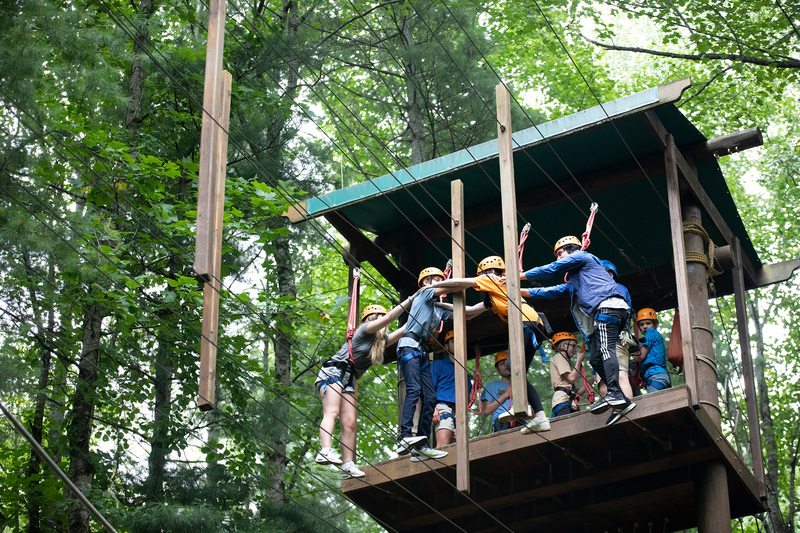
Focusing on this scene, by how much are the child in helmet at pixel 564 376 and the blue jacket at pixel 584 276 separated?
1.11 m

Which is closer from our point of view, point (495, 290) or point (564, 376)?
point (495, 290)

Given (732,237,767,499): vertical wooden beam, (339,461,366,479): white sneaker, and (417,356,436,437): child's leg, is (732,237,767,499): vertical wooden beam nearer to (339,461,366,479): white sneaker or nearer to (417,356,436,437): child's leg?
(417,356,436,437): child's leg

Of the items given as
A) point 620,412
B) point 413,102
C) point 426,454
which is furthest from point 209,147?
point 413,102

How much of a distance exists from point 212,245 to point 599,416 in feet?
14.6

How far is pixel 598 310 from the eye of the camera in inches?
360

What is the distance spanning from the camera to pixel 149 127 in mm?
16438

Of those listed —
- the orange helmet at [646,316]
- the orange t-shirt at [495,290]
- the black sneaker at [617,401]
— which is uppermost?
the orange helmet at [646,316]

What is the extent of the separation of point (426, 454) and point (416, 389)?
615mm

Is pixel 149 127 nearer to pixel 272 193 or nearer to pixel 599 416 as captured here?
pixel 272 193

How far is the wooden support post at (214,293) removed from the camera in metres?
6.35

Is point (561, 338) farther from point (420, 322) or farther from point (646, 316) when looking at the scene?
point (420, 322)

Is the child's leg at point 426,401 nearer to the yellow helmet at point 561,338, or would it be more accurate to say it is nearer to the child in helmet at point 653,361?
the yellow helmet at point 561,338

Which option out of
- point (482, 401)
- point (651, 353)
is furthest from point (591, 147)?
point (482, 401)

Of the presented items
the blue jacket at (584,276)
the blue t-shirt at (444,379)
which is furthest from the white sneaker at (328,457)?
the blue jacket at (584,276)
